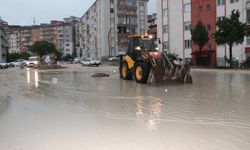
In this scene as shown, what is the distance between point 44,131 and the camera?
6684 mm

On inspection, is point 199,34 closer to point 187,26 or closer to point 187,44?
point 187,44

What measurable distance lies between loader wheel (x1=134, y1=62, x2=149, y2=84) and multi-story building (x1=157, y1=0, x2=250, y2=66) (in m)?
27.2

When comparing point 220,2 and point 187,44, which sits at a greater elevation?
point 220,2

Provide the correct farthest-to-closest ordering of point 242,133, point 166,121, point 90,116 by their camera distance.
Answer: point 90,116 → point 166,121 → point 242,133

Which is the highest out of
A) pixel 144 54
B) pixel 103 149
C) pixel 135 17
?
pixel 135 17

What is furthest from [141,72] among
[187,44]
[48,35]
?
[48,35]

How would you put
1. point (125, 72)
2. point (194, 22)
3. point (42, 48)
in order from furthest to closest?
point (42, 48)
point (194, 22)
point (125, 72)

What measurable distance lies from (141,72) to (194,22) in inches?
1310

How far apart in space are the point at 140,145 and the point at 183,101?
16.9ft

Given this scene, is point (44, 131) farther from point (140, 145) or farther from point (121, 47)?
point (121, 47)

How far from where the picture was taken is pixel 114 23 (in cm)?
8306

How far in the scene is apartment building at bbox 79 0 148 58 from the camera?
269 ft

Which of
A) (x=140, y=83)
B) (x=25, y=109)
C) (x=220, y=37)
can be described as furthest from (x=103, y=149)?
(x=220, y=37)

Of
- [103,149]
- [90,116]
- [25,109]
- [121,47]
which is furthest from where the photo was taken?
Answer: [121,47]
